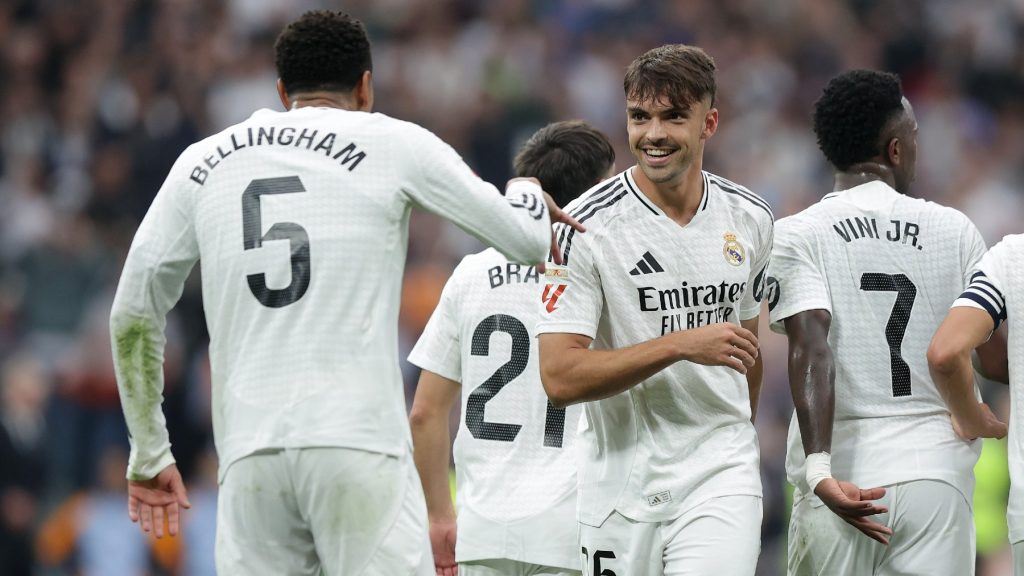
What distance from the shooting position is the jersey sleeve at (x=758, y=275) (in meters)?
5.86

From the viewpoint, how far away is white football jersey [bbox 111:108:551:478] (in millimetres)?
4777

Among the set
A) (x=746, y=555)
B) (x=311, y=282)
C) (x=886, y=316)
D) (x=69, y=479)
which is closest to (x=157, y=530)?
(x=311, y=282)

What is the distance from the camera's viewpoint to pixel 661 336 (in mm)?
5469

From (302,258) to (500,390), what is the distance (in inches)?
65.7

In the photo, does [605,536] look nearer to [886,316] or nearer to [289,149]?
[886,316]

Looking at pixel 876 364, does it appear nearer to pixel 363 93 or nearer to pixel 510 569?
pixel 510 569

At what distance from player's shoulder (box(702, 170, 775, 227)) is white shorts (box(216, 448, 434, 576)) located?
5.63 ft

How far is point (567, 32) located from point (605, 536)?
11.2 m

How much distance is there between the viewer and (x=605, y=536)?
5.64 m

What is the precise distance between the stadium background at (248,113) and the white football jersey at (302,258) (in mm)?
7271

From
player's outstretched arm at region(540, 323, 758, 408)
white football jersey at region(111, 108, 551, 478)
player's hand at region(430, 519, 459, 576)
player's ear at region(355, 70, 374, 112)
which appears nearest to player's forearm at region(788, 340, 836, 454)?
player's outstretched arm at region(540, 323, 758, 408)

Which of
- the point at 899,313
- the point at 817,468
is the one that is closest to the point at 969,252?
the point at 899,313

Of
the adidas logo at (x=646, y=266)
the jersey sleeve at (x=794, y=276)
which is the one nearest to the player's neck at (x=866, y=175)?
the jersey sleeve at (x=794, y=276)

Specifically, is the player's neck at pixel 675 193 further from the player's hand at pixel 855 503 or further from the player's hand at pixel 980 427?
the player's hand at pixel 980 427
